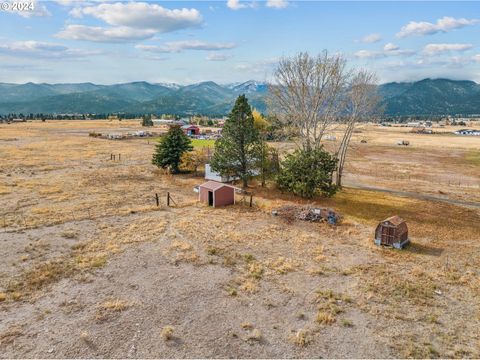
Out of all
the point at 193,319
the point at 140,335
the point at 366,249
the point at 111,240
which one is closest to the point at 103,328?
the point at 140,335

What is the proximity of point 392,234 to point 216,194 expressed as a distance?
17.0 meters

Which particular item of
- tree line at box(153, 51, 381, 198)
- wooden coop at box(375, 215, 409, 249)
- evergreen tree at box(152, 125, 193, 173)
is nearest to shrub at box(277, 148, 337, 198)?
tree line at box(153, 51, 381, 198)

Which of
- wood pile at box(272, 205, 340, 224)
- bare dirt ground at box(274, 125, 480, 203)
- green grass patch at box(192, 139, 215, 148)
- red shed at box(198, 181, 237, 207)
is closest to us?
wood pile at box(272, 205, 340, 224)

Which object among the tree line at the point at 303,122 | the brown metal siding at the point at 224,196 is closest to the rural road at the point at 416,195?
the tree line at the point at 303,122

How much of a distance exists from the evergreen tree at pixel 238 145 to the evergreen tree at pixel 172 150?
1350cm

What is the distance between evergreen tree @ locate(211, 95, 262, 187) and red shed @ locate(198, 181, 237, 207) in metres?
5.92

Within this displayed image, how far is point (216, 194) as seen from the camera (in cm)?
3500

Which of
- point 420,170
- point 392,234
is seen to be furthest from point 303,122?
point 420,170

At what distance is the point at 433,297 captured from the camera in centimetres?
1816

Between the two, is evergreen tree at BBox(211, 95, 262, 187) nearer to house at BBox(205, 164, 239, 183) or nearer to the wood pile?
house at BBox(205, 164, 239, 183)

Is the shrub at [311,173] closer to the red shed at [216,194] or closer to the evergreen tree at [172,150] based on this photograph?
the red shed at [216,194]

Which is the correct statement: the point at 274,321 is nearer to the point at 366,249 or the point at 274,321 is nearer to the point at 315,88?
the point at 366,249

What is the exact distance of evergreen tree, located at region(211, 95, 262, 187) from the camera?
134 ft

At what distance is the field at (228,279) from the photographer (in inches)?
565
